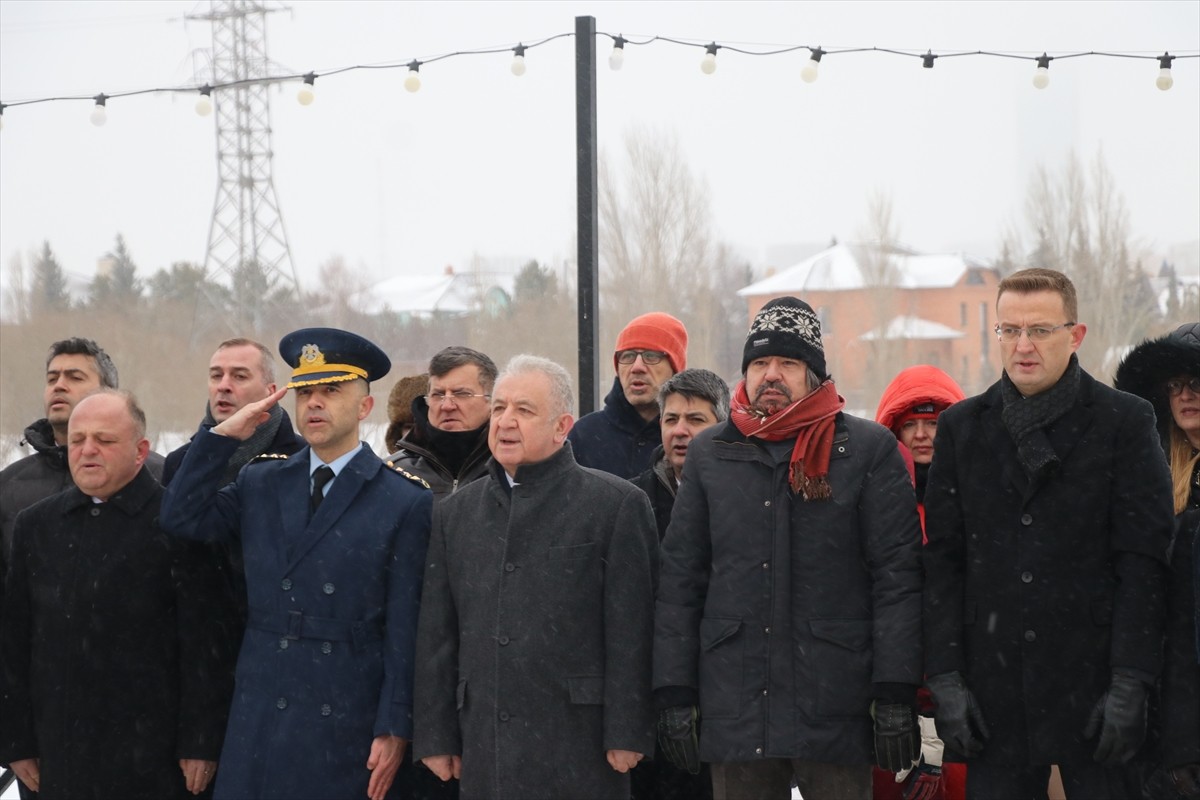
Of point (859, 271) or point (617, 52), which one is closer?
point (617, 52)

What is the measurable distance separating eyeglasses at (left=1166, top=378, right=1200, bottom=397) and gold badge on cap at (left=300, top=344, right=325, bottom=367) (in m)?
2.56

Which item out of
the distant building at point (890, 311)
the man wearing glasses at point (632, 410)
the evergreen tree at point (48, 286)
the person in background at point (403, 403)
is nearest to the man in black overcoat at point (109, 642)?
the person in background at point (403, 403)

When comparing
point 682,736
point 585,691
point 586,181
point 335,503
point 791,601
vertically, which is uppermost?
point 586,181

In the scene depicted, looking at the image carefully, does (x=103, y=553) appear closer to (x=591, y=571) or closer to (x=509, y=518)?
(x=509, y=518)

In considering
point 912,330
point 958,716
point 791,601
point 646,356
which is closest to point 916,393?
point 646,356

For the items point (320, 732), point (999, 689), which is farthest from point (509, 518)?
point (999, 689)

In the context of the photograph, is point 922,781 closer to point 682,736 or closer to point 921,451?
point 682,736

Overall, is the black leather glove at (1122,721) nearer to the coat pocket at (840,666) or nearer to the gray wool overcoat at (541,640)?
the coat pocket at (840,666)

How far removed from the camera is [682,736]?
10.5 ft

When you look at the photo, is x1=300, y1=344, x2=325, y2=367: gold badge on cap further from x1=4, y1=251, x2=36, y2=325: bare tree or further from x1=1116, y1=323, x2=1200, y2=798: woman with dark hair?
x1=4, y1=251, x2=36, y2=325: bare tree

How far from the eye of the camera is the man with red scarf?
3.16 metres

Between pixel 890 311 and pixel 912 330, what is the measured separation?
0.44 meters

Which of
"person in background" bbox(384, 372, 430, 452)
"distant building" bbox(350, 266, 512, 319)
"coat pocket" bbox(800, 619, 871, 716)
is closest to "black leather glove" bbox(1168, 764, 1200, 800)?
"coat pocket" bbox(800, 619, 871, 716)

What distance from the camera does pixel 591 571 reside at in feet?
10.9
